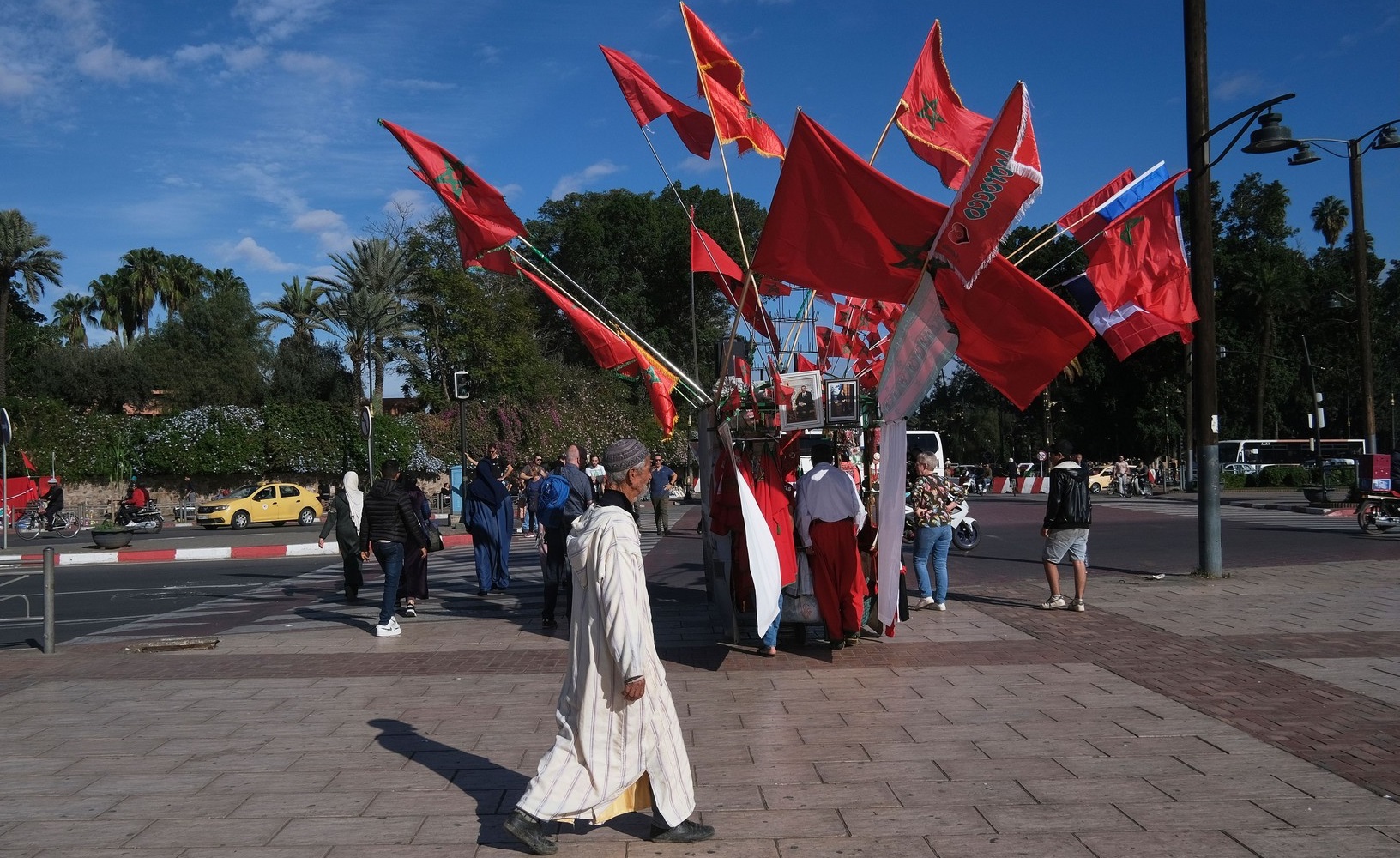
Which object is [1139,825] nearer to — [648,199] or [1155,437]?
[1155,437]

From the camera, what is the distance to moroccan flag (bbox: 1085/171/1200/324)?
9508 millimetres

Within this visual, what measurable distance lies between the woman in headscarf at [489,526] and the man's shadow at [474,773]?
20.3ft

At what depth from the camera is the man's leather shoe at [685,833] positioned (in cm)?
446

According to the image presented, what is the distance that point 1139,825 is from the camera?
4.55 meters

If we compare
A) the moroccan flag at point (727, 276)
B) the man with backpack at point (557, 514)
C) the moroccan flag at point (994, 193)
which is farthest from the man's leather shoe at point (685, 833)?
the man with backpack at point (557, 514)

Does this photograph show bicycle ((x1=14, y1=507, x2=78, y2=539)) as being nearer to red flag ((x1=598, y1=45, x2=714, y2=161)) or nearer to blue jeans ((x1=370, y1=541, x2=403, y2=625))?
blue jeans ((x1=370, y1=541, x2=403, y2=625))

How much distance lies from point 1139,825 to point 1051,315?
303 cm

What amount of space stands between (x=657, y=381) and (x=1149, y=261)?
4736mm

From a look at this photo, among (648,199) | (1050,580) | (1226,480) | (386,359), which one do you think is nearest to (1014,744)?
(1050,580)

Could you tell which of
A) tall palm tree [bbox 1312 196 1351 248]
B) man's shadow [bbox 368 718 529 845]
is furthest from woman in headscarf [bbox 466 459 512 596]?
tall palm tree [bbox 1312 196 1351 248]

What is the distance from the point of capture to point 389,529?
10211mm

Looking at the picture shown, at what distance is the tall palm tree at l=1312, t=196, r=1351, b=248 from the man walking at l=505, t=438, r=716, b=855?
76416 millimetres

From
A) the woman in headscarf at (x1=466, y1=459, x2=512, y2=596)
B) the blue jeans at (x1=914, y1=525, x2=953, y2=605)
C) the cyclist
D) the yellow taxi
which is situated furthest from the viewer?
the yellow taxi

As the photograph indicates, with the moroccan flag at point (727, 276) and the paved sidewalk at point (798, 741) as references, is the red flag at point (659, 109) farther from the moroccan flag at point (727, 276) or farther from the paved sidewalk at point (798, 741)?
the paved sidewalk at point (798, 741)
